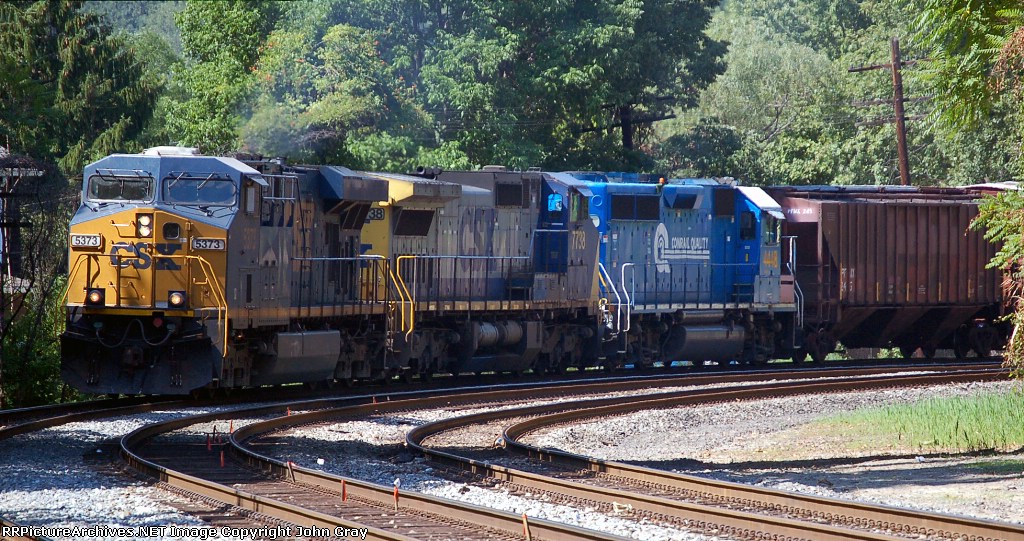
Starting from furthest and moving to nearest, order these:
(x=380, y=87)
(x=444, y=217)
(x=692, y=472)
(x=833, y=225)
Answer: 1. (x=380, y=87)
2. (x=833, y=225)
3. (x=444, y=217)
4. (x=692, y=472)

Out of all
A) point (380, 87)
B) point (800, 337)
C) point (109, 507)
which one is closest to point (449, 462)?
point (109, 507)

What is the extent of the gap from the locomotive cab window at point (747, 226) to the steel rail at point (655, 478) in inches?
222

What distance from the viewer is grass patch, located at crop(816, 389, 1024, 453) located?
1482 cm

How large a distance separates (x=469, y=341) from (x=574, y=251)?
3.25 m

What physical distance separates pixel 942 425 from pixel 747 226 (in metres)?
12.0

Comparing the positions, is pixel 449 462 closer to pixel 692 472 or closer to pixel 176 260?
pixel 692 472

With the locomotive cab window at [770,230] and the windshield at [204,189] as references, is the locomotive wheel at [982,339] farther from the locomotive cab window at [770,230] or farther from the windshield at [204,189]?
the windshield at [204,189]

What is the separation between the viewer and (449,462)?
12.5 metres

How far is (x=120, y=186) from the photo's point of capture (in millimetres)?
17000

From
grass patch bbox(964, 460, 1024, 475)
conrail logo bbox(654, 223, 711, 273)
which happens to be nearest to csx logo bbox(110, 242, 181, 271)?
grass patch bbox(964, 460, 1024, 475)

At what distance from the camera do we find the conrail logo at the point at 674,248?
26.0 meters

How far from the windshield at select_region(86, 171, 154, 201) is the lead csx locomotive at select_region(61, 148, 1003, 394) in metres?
0.03

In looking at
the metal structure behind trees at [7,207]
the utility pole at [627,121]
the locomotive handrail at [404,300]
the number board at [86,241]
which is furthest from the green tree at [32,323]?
the utility pole at [627,121]

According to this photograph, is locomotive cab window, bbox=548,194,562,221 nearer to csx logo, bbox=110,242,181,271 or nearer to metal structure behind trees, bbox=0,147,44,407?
csx logo, bbox=110,242,181,271
